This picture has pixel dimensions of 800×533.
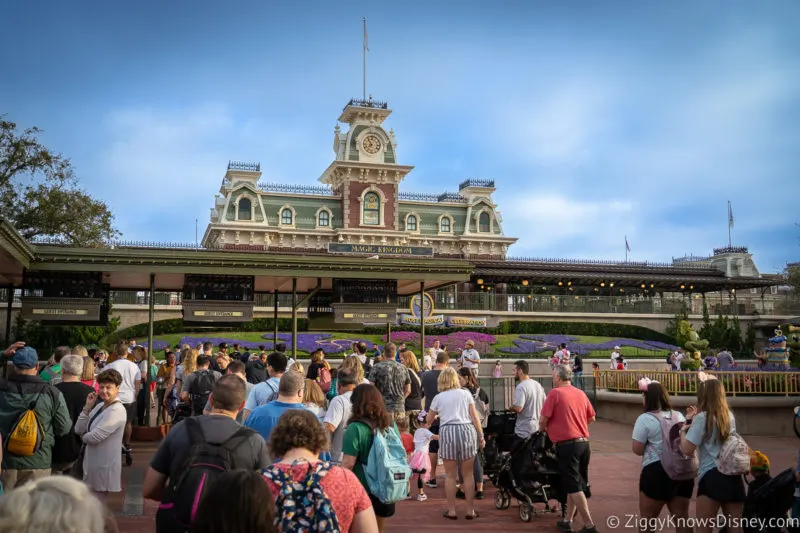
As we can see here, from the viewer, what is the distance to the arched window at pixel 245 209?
2285 inches

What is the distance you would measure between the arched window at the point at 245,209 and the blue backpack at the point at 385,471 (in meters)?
53.8

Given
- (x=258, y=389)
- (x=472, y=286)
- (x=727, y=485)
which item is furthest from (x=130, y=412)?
(x=472, y=286)

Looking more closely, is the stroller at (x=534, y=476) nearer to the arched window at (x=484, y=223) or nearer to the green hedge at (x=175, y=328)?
the green hedge at (x=175, y=328)

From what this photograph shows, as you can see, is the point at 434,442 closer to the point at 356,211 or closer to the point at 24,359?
the point at 24,359

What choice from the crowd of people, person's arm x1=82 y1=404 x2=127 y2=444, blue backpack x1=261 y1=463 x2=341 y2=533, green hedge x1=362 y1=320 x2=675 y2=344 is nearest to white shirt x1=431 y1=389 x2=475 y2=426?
the crowd of people

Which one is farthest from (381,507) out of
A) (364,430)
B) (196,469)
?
(196,469)

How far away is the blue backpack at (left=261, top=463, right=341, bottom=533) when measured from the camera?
3.69 m

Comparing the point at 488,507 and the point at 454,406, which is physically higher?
the point at 454,406

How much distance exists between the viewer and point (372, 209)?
202 feet

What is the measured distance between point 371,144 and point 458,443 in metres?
54.4

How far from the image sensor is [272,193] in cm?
Answer: 5988

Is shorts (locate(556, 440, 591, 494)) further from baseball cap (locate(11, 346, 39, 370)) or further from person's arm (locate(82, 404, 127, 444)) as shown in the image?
baseball cap (locate(11, 346, 39, 370))

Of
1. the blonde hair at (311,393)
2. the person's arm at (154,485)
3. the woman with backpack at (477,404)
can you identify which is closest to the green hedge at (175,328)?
the woman with backpack at (477,404)

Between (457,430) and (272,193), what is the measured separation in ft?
173
